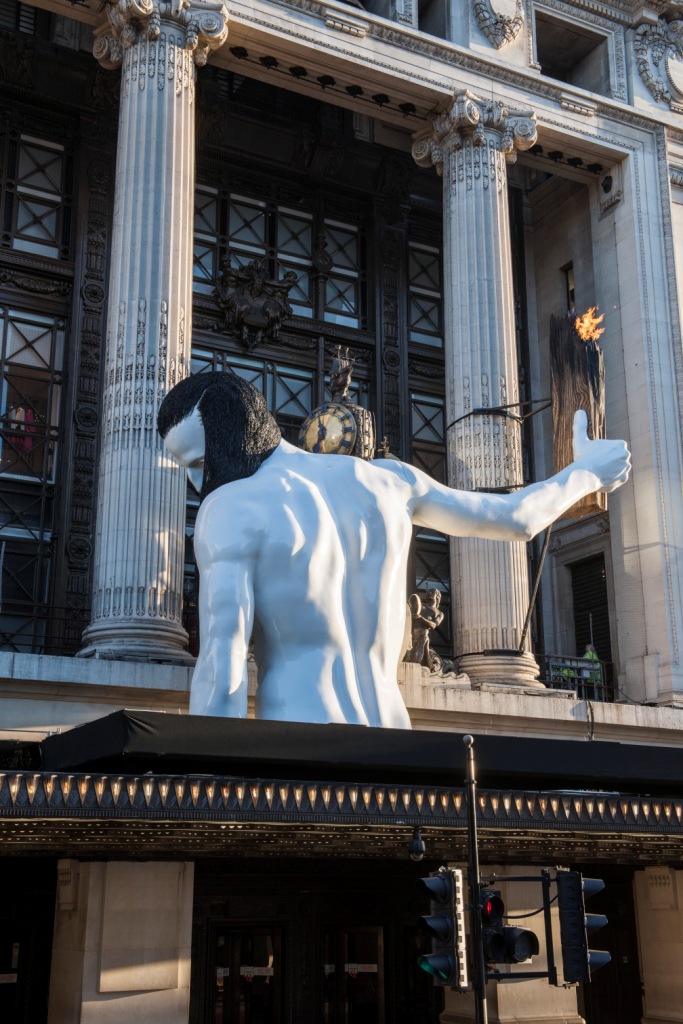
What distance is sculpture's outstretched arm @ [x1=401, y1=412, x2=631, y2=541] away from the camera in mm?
12484

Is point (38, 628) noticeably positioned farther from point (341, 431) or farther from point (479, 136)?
point (479, 136)

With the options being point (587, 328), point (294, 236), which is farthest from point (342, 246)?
point (587, 328)

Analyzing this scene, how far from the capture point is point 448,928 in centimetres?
941

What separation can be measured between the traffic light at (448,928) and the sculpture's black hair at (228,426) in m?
4.39

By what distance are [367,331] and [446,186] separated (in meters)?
5.79

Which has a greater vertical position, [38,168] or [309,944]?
[38,168]

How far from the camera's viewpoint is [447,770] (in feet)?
37.4

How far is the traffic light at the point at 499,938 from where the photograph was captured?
949 centimetres

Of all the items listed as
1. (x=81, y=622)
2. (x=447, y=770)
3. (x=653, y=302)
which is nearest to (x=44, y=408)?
(x=81, y=622)

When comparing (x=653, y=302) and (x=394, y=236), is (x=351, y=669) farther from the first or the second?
(x=394, y=236)

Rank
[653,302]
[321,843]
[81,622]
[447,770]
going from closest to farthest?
[447,770] < [321,843] < [81,622] < [653,302]

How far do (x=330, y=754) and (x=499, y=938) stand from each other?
7.16 ft

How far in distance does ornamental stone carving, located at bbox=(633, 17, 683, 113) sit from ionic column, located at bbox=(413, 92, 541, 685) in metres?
4.85

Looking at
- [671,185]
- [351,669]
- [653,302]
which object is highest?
[671,185]
